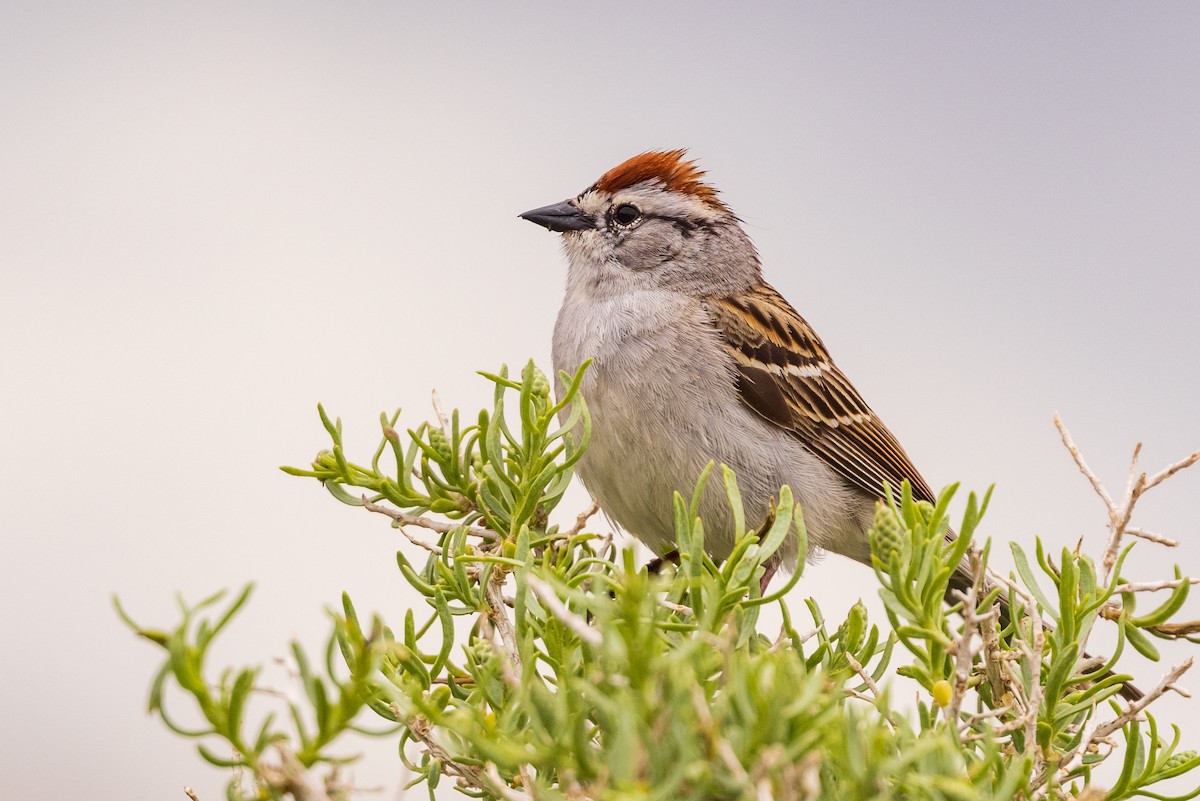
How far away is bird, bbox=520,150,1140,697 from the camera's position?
278 centimetres

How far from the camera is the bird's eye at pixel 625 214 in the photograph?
3453mm

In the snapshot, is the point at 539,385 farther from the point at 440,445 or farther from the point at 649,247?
the point at 649,247

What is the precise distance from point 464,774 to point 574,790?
40 centimetres

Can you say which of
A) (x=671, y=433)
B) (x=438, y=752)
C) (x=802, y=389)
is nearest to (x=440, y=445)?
(x=438, y=752)

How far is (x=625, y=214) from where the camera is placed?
11.4ft

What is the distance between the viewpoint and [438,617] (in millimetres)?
1399

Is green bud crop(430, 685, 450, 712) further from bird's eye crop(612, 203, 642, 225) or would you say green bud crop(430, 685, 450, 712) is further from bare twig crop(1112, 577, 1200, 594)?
bird's eye crop(612, 203, 642, 225)

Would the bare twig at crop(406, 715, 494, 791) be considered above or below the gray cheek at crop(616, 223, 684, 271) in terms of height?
below

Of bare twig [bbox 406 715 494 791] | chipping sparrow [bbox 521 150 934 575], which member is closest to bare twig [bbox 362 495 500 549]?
bare twig [bbox 406 715 494 791]

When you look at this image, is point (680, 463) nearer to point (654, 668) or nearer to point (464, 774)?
point (464, 774)

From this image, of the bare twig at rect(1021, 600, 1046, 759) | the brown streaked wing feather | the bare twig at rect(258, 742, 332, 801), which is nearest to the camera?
the bare twig at rect(258, 742, 332, 801)

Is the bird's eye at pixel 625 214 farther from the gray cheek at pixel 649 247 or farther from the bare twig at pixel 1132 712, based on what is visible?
the bare twig at pixel 1132 712

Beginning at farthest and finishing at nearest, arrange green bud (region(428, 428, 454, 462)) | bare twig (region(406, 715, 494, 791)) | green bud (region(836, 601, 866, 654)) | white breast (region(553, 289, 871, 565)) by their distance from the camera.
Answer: white breast (region(553, 289, 871, 565)), green bud (region(428, 428, 454, 462)), green bud (region(836, 601, 866, 654)), bare twig (region(406, 715, 494, 791))

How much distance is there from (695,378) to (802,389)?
488 mm
